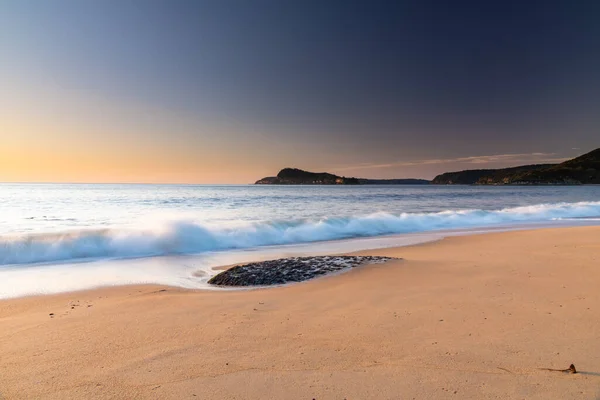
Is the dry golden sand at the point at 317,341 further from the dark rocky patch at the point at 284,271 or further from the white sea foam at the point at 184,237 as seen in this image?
the white sea foam at the point at 184,237

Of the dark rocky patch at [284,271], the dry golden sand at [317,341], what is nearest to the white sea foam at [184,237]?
the dark rocky patch at [284,271]

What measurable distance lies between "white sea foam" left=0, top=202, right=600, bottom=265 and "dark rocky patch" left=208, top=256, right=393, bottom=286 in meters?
4.79

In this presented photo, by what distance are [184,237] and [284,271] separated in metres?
6.85

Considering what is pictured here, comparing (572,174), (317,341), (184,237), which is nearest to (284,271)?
(317,341)

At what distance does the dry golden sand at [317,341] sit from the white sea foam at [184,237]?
5321 mm

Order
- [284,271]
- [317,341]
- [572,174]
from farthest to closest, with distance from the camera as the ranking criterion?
[572,174], [284,271], [317,341]

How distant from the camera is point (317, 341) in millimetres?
3941

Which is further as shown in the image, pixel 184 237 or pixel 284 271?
pixel 184 237

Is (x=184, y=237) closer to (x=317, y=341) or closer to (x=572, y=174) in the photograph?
(x=317, y=341)

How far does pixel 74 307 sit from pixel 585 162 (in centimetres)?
17384

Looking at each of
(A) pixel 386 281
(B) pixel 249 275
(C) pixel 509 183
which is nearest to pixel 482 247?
(A) pixel 386 281

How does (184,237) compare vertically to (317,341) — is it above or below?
above

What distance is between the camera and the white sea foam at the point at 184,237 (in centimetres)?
1098

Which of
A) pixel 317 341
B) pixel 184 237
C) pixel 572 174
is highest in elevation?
pixel 572 174
